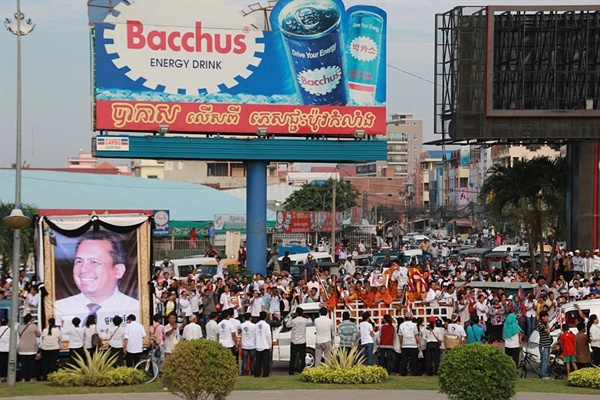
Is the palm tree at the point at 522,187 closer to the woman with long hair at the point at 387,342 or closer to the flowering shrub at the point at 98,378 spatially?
the woman with long hair at the point at 387,342

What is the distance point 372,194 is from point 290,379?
132029mm

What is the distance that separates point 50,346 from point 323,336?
16.2ft

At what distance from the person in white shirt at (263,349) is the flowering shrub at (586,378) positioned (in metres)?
5.41

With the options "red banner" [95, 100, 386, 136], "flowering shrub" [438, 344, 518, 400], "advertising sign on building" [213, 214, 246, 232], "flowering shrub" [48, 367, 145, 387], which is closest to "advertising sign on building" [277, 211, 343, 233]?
"advertising sign on building" [213, 214, 246, 232]

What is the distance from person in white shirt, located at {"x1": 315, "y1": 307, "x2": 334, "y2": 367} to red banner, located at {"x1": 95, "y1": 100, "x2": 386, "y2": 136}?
16748 millimetres

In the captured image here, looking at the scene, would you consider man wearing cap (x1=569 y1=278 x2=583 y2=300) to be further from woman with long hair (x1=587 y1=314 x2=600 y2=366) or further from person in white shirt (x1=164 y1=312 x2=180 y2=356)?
person in white shirt (x1=164 y1=312 x2=180 y2=356)

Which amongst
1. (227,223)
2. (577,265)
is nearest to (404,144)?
(227,223)

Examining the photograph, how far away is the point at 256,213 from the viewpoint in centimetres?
3794

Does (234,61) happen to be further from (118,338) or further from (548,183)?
(118,338)

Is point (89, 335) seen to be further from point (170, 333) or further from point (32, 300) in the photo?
point (32, 300)

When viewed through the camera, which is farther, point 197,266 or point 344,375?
point 197,266

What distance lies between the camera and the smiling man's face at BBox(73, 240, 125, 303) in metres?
21.2

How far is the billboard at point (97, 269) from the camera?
21062 millimetres

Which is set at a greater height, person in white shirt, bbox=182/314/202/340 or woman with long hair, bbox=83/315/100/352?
person in white shirt, bbox=182/314/202/340
